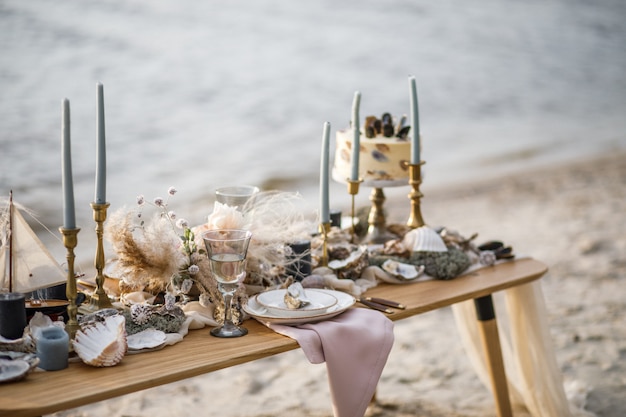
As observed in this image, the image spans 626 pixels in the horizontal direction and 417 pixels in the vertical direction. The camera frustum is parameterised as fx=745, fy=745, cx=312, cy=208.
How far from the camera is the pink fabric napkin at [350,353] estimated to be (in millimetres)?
1739

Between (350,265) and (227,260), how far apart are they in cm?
56

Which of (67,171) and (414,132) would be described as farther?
(414,132)

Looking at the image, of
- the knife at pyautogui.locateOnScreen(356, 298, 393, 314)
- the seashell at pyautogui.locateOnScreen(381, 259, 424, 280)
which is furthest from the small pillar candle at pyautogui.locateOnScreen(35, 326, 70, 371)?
the seashell at pyautogui.locateOnScreen(381, 259, 424, 280)

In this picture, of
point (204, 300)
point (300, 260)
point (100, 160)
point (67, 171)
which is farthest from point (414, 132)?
point (67, 171)

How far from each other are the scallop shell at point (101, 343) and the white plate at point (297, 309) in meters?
0.37

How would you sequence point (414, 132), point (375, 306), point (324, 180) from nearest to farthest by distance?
1. point (375, 306)
2. point (324, 180)
3. point (414, 132)

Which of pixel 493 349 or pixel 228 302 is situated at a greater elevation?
pixel 228 302

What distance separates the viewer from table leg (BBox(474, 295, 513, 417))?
7.84 ft

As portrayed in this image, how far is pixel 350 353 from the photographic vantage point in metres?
1.76

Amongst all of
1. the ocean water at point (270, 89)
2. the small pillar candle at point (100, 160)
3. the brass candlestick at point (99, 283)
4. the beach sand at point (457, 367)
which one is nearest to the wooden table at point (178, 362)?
the brass candlestick at point (99, 283)

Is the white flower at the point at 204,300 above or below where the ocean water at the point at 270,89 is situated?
below

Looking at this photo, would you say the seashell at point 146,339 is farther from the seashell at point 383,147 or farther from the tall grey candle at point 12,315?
the seashell at point 383,147

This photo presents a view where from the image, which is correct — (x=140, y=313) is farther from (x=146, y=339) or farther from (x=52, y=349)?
(x=52, y=349)

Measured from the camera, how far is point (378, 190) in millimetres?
2469
